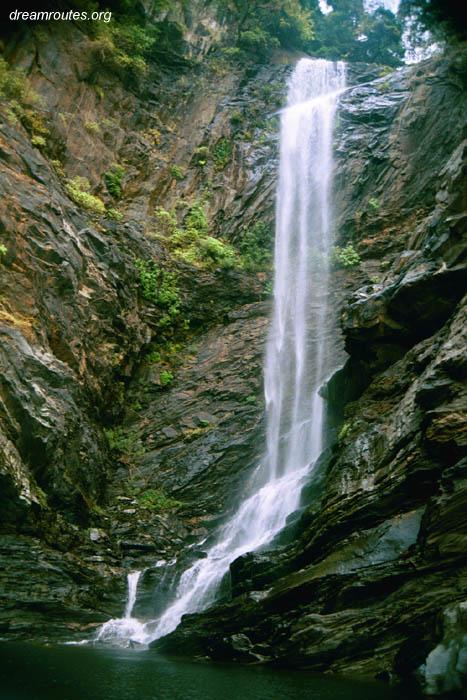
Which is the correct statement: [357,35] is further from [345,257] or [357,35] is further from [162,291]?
[162,291]

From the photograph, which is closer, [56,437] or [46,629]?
[46,629]

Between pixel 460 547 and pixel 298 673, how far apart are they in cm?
310

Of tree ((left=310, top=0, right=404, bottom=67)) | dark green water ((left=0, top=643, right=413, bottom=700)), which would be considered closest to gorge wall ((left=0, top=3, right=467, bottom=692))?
dark green water ((left=0, top=643, right=413, bottom=700))

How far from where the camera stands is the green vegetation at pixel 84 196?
19859 mm

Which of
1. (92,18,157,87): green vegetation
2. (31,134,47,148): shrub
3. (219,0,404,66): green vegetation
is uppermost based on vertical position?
(219,0,404,66): green vegetation

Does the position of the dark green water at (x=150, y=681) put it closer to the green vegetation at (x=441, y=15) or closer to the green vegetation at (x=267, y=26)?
the green vegetation at (x=441, y=15)

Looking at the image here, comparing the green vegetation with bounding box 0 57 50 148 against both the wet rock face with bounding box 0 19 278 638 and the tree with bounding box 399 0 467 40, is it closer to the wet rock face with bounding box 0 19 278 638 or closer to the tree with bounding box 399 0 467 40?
the wet rock face with bounding box 0 19 278 638

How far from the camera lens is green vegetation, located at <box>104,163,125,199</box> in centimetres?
2223

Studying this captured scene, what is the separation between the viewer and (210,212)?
80.2 ft

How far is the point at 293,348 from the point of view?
21391 mm

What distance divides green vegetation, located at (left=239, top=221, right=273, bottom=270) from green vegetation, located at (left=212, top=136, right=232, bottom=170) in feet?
11.4

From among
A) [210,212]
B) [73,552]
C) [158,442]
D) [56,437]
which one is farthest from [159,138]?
[73,552]

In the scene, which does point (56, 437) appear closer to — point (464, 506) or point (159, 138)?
point (464, 506)

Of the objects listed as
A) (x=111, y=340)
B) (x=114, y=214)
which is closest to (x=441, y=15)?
(x=111, y=340)
